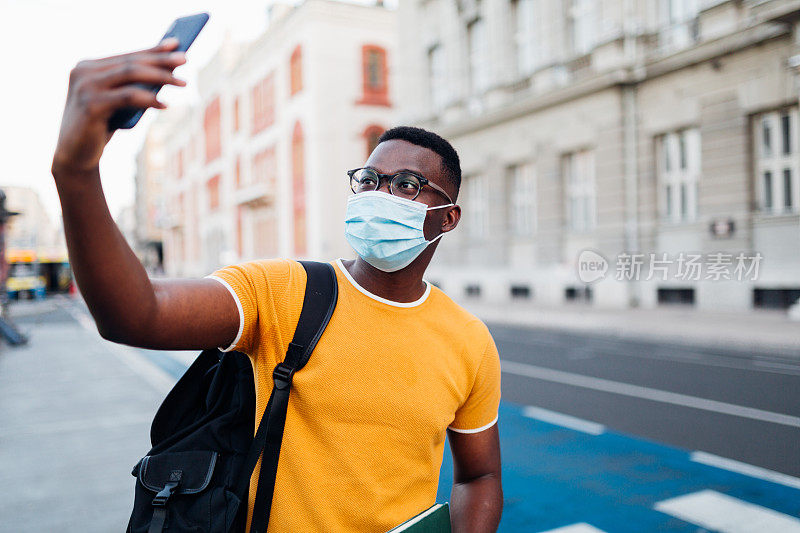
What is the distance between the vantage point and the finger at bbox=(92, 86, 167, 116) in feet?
3.69

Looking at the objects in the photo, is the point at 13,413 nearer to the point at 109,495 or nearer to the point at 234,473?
the point at 109,495

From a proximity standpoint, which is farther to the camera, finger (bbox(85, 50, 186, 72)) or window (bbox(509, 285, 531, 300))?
window (bbox(509, 285, 531, 300))

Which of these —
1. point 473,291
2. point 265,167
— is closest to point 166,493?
point 473,291

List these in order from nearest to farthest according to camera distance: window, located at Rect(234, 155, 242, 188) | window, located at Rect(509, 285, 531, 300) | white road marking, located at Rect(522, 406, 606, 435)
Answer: white road marking, located at Rect(522, 406, 606, 435)
window, located at Rect(509, 285, 531, 300)
window, located at Rect(234, 155, 242, 188)

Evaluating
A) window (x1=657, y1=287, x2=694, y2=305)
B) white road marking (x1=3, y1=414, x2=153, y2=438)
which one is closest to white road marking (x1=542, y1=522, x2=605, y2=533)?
white road marking (x1=3, y1=414, x2=153, y2=438)

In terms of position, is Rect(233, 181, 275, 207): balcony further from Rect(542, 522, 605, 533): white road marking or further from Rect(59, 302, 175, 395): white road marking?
Rect(542, 522, 605, 533): white road marking

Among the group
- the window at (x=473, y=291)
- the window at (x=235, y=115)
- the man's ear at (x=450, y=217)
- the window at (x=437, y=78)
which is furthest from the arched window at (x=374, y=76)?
the man's ear at (x=450, y=217)

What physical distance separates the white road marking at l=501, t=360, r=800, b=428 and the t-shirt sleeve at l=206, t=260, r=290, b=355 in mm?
6433

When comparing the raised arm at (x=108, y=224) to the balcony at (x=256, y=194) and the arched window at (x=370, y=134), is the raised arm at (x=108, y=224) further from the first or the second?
the balcony at (x=256, y=194)

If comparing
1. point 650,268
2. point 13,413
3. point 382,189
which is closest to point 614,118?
point 650,268

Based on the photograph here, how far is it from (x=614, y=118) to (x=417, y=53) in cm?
1257

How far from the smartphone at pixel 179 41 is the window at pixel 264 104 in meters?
43.0

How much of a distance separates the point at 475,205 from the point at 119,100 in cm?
2590

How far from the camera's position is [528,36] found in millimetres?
23797
